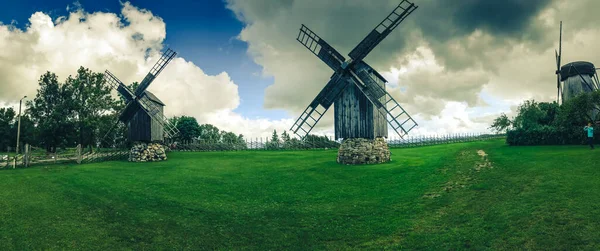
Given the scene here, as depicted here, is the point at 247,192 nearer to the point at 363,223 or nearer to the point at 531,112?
the point at 363,223

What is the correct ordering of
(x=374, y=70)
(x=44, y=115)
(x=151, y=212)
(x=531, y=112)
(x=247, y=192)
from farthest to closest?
1. (x=44, y=115)
2. (x=531, y=112)
3. (x=374, y=70)
4. (x=247, y=192)
5. (x=151, y=212)

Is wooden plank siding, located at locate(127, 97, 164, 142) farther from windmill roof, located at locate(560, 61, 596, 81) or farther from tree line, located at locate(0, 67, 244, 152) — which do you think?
windmill roof, located at locate(560, 61, 596, 81)

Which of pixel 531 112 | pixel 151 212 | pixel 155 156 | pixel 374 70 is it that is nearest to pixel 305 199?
pixel 151 212

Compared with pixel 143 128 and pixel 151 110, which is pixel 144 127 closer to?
pixel 143 128

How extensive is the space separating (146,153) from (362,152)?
81.9 ft

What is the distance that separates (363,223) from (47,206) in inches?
574

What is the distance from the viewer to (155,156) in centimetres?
3834

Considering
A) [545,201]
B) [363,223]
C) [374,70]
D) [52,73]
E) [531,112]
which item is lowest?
[363,223]

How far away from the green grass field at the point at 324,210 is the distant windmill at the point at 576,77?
24.5 meters

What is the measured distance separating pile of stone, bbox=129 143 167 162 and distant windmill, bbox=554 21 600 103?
4825cm

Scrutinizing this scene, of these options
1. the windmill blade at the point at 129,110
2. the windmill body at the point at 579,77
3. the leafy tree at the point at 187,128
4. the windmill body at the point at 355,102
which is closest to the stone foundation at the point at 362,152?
the windmill body at the point at 355,102

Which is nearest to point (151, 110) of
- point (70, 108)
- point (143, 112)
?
point (143, 112)

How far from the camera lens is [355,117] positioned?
29.7m

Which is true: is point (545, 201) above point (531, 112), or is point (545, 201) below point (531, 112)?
below
